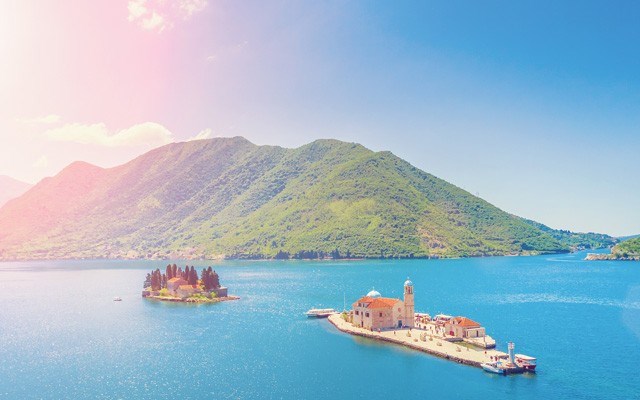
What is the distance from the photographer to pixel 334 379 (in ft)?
261

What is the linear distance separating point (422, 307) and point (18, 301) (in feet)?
442

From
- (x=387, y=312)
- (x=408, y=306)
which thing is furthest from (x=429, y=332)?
(x=387, y=312)

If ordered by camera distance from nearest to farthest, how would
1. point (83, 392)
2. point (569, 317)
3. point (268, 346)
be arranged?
point (83, 392) < point (268, 346) < point (569, 317)

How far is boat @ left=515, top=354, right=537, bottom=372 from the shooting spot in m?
80.8

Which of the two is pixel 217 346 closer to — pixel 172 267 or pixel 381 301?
pixel 381 301

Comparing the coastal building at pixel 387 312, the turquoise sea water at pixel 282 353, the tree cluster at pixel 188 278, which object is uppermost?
the tree cluster at pixel 188 278

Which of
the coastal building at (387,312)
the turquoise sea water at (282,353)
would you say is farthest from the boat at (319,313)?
the coastal building at (387,312)

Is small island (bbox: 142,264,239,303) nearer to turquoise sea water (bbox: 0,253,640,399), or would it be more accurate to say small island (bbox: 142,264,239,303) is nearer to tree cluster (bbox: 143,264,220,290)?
tree cluster (bbox: 143,264,220,290)

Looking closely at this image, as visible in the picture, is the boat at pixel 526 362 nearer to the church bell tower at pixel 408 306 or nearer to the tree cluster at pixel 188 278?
the church bell tower at pixel 408 306

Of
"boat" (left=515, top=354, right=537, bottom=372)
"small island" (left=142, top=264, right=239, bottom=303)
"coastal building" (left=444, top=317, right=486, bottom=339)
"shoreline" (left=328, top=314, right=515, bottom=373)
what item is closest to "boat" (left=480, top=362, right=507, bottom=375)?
"shoreline" (left=328, top=314, right=515, bottom=373)

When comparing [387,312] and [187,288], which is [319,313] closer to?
[387,312]

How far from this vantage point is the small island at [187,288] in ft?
554

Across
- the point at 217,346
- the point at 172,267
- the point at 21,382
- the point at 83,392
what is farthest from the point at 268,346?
the point at 172,267

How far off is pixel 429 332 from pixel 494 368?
2772cm
